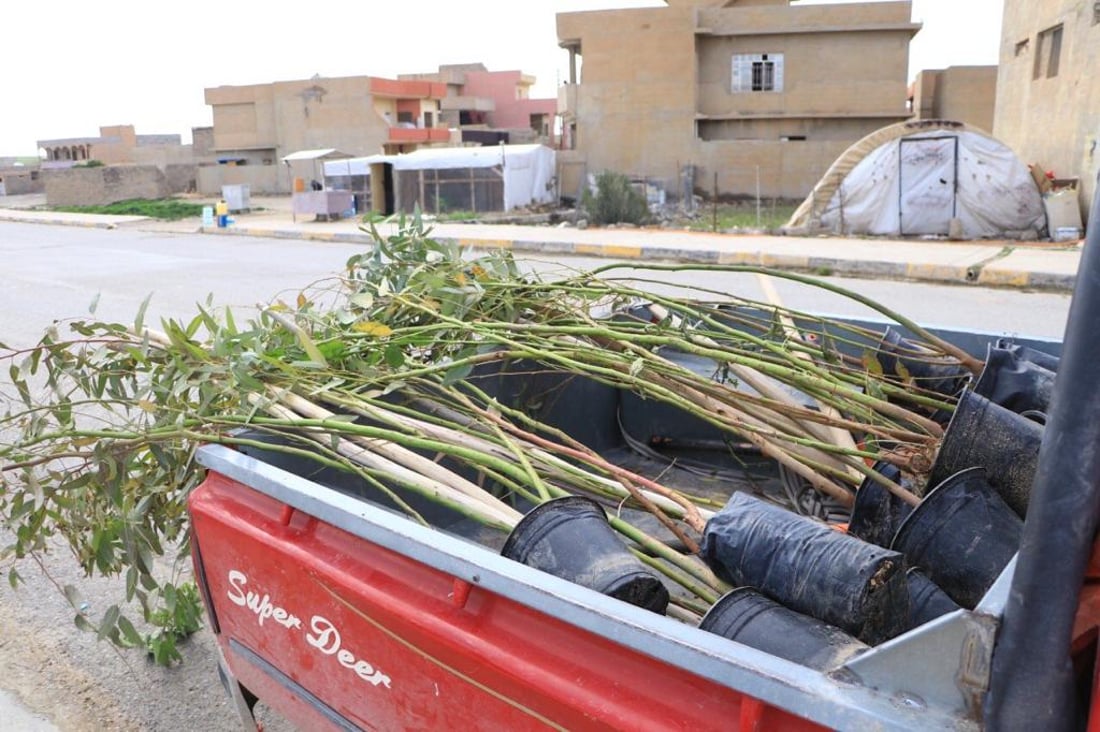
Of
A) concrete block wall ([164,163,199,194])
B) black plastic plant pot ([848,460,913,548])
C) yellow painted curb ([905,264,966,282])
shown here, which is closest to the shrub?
yellow painted curb ([905,264,966,282])

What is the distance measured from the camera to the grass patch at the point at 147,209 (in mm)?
27962

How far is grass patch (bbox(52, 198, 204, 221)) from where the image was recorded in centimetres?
2796

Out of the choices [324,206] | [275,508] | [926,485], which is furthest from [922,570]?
[324,206]

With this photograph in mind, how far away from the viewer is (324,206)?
23.7 meters

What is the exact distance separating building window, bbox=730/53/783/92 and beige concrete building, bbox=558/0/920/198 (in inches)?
1.3

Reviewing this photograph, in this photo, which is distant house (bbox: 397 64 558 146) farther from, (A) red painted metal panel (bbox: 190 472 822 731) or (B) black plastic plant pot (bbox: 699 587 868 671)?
(B) black plastic plant pot (bbox: 699 587 868 671)

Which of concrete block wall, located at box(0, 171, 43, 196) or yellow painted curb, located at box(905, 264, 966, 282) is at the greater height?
concrete block wall, located at box(0, 171, 43, 196)

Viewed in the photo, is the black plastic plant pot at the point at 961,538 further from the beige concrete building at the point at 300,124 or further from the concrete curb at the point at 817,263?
the beige concrete building at the point at 300,124

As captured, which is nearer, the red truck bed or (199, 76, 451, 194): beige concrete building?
the red truck bed

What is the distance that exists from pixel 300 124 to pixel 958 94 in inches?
1078

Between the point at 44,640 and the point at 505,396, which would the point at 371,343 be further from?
the point at 44,640

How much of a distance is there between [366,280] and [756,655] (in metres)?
2.45

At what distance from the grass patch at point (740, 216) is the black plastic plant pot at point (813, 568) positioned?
55.6 feet

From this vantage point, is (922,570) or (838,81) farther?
(838,81)
